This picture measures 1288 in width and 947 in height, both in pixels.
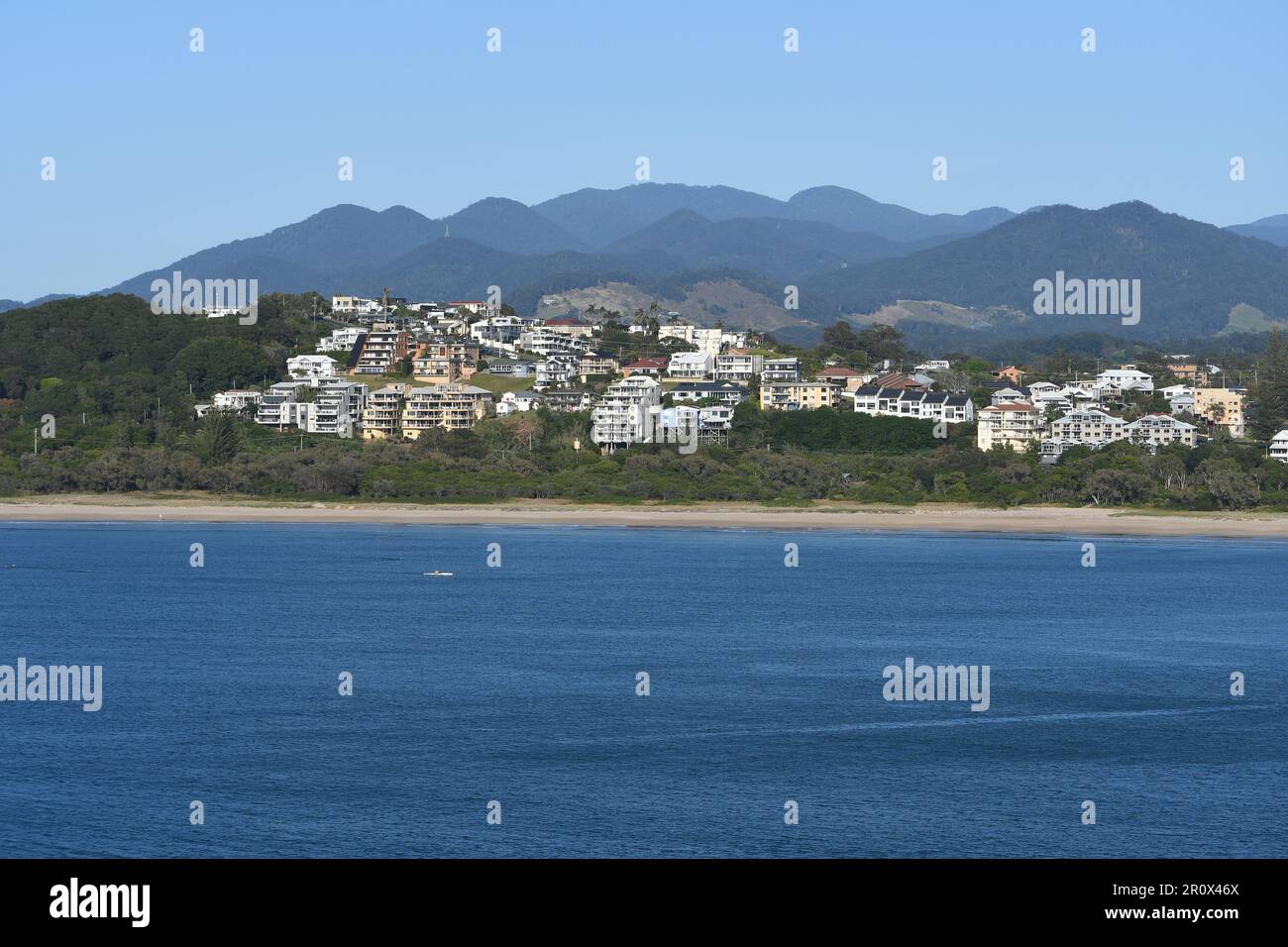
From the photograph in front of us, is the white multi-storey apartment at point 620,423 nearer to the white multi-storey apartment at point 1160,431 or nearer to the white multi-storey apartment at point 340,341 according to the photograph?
the white multi-storey apartment at point 1160,431

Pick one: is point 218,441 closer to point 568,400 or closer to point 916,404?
point 568,400

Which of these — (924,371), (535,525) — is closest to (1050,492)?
(535,525)

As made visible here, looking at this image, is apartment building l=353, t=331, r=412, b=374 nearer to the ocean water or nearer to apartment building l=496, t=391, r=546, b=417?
apartment building l=496, t=391, r=546, b=417

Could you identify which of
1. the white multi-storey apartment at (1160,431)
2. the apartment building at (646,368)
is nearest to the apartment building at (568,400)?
the apartment building at (646,368)

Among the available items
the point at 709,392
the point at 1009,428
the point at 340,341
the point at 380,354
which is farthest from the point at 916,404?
the point at 340,341

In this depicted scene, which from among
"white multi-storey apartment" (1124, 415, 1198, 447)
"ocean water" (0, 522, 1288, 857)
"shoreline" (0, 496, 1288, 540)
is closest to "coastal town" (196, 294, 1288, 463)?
"white multi-storey apartment" (1124, 415, 1198, 447)
